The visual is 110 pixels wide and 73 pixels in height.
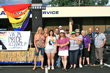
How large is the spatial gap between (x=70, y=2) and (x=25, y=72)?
1463 inches

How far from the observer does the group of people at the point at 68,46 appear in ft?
19.1

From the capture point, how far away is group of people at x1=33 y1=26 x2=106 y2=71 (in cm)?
582

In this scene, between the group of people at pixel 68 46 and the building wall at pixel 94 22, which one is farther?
the building wall at pixel 94 22

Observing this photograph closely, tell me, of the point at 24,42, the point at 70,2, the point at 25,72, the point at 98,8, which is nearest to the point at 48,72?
the point at 25,72

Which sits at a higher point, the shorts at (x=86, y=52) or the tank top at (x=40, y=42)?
the tank top at (x=40, y=42)

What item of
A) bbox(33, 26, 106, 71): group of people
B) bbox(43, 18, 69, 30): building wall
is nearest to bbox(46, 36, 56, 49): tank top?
bbox(33, 26, 106, 71): group of people

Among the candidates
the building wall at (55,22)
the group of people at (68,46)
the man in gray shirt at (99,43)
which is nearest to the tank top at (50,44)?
the group of people at (68,46)

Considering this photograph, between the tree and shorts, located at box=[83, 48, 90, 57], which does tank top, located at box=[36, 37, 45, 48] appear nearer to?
shorts, located at box=[83, 48, 90, 57]

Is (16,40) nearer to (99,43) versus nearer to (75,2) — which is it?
(99,43)

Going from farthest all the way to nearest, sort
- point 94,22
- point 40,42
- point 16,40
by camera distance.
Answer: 1. point 94,22
2. point 16,40
3. point 40,42

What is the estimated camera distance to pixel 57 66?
6520 millimetres

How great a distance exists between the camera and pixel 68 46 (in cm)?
600

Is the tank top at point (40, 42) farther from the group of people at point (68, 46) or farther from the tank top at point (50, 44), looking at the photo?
the tank top at point (50, 44)

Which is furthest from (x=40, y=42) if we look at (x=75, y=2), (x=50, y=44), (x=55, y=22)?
(x=75, y=2)
